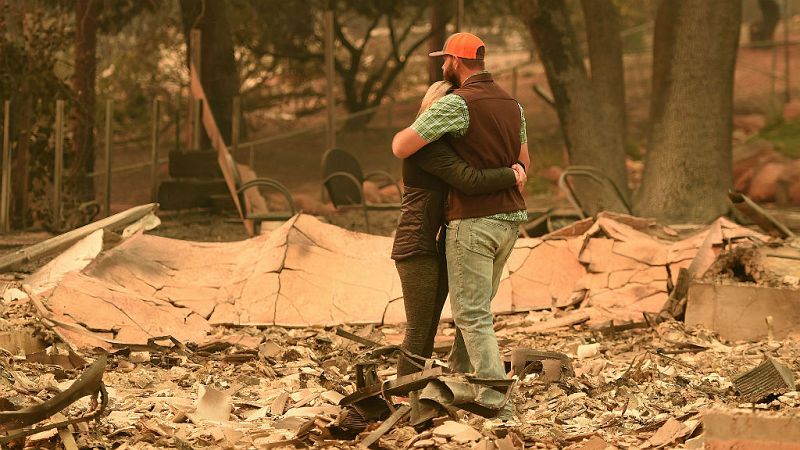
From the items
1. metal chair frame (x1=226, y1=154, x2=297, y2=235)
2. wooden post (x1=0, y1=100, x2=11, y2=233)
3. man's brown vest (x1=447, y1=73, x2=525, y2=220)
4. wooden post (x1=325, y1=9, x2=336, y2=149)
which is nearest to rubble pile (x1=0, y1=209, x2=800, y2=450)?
man's brown vest (x1=447, y1=73, x2=525, y2=220)

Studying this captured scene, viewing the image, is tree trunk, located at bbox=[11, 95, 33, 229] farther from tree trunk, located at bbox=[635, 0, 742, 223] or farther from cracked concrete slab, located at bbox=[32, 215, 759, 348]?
tree trunk, located at bbox=[635, 0, 742, 223]

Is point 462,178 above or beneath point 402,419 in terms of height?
above

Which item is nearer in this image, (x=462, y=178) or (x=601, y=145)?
(x=462, y=178)

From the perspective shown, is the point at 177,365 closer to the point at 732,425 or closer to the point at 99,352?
the point at 99,352

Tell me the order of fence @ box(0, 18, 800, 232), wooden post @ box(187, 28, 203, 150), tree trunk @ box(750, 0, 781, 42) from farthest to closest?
tree trunk @ box(750, 0, 781, 42) → wooden post @ box(187, 28, 203, 150) → fence @ box(0, 18, 800, 232)

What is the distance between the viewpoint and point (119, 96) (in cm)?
2048

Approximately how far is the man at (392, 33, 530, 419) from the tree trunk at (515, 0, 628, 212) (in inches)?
310

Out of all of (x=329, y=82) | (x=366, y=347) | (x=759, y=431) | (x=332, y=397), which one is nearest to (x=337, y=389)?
(x=332, y=397)

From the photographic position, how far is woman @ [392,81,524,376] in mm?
5883

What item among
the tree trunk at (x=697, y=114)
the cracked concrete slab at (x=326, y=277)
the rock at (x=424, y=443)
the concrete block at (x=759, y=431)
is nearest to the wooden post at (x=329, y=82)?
the tree trunk at (x=697, y=114)

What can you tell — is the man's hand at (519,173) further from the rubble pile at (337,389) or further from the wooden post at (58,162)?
the wooden post at (58,162)

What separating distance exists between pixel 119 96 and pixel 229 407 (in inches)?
582

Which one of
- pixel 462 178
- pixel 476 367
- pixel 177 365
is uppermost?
A: pixel 462 178

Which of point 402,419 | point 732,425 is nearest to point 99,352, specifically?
point 402,419
